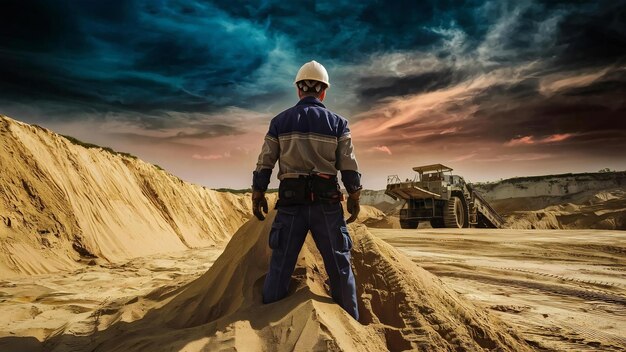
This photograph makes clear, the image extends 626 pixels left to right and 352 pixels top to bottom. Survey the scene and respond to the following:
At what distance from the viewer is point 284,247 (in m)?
2.61

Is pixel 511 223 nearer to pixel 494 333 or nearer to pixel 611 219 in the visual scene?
pixel 611 219

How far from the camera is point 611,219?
77.7 ft

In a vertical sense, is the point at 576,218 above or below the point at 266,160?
below

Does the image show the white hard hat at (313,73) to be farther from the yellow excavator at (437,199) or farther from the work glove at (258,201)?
the yellow excavator at (437,199)

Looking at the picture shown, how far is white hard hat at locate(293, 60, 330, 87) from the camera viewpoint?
286 centimetres

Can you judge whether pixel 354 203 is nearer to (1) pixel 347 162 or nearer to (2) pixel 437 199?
(1) pixel 347 162

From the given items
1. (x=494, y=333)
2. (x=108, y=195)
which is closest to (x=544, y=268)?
(x=494, y=333)

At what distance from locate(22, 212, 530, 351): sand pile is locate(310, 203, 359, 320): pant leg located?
0.11 m

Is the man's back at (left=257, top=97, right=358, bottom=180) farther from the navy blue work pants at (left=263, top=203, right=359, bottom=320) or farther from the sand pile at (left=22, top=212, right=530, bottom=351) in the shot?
the sand pile at (left=22, top=212, right=530, bottom=351)

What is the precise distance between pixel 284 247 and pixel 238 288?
2.64 feet

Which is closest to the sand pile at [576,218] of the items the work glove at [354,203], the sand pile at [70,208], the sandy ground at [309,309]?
the sand pile at [70,208]

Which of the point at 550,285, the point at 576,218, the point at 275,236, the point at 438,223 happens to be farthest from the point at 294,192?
the point at 576,218

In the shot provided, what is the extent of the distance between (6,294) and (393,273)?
4924 mm

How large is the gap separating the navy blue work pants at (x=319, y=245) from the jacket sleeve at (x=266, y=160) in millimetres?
298
